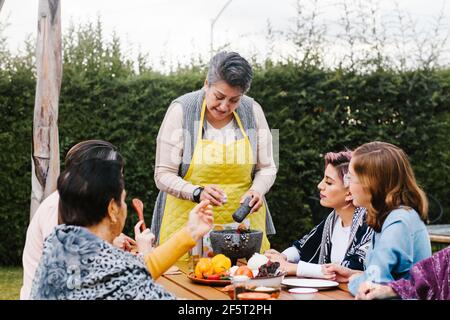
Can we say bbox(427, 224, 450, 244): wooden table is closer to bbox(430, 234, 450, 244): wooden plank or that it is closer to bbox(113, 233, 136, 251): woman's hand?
bbox(430, 234, 450, 244): wooden plank

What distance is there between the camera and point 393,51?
22.5ft

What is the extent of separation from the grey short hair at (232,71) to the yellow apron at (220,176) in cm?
24

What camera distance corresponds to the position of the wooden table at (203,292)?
96.4 inches

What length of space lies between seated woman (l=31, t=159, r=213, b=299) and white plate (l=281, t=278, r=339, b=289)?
0.73 m

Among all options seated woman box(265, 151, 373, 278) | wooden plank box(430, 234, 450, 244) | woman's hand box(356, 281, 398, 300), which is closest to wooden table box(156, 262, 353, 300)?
woman's hand box(356, 281, 398, 300)

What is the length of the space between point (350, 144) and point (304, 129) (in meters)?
0.48

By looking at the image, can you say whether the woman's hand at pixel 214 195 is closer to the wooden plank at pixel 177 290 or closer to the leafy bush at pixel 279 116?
the wooden plank at pixel 177 290

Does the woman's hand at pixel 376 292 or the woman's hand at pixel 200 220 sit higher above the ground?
the woman's hand at pixel 200 220

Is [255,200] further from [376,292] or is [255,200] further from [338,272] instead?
[376,292]

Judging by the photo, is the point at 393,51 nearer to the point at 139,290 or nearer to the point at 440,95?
the point at 440,95

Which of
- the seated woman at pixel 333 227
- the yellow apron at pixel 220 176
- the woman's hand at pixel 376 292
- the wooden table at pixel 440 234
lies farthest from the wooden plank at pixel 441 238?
the woman's hand at pixel 376 292

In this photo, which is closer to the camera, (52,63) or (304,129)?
(52,63)

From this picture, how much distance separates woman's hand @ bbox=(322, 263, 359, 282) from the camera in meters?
2.71
